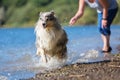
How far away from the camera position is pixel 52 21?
40.2 feet

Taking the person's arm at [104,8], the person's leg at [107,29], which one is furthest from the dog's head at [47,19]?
the person's leg at [107,29]

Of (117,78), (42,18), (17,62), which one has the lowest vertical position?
(117,78)

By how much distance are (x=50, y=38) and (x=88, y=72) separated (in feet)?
8.71

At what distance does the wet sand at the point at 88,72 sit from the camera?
369 inches

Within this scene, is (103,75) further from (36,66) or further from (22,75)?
(36,66)

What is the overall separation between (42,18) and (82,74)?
2.92 metres

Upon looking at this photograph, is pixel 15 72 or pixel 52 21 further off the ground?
pixel 52 21

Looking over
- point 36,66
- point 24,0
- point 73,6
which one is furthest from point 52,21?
point 24,0

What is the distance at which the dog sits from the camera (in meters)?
12.3

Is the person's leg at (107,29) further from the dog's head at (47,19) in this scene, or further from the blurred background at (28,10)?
the blurred background at (28,10)

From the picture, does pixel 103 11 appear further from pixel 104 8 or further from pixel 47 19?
pixel 47 19

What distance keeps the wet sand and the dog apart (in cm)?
128

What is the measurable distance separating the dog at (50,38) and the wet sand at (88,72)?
1.28m

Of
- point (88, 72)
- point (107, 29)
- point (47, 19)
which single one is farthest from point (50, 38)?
point (88, 72)
